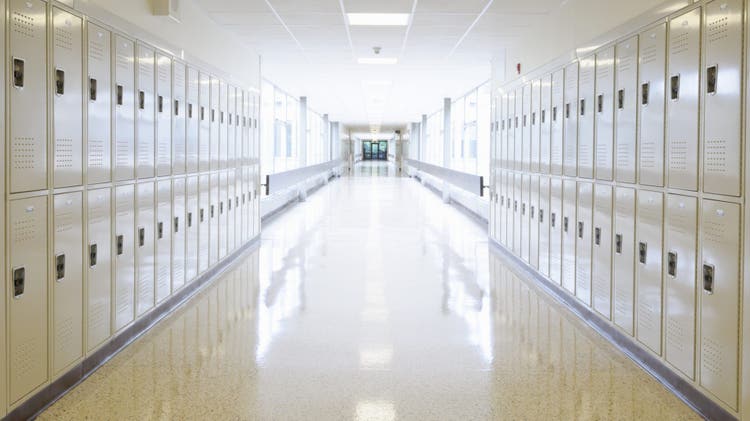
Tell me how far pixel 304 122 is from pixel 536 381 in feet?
57.0

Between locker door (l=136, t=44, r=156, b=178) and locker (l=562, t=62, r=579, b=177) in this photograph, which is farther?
locker (l=562, t=62, r=579, b=177)

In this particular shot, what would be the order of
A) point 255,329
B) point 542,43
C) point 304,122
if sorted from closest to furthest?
point 255,329
point 542,43
point 304,122

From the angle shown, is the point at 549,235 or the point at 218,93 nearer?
the point at 549,235

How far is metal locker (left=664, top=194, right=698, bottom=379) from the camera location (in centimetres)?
377

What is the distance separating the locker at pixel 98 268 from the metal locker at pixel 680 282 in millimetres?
3508

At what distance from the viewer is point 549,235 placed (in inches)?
272

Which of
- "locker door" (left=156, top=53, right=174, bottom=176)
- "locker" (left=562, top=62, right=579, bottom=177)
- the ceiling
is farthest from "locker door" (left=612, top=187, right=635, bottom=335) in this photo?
"locker door" (left=156, top=53, right=174, bottom=176)

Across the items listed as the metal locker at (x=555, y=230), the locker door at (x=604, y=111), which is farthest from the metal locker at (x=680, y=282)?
the metal locker at (x=555, y=230)

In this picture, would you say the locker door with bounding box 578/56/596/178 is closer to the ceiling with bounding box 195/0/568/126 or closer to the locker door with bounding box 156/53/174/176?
the ceiling with bounding box 195/0/568/126

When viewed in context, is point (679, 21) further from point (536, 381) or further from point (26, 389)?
point (26, 389)

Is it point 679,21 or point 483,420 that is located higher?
point 679,21

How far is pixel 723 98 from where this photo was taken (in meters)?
3.41

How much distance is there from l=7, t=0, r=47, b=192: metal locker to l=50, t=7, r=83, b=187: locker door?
0.13m

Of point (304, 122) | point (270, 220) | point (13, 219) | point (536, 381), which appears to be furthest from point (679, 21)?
point (304, 122)
